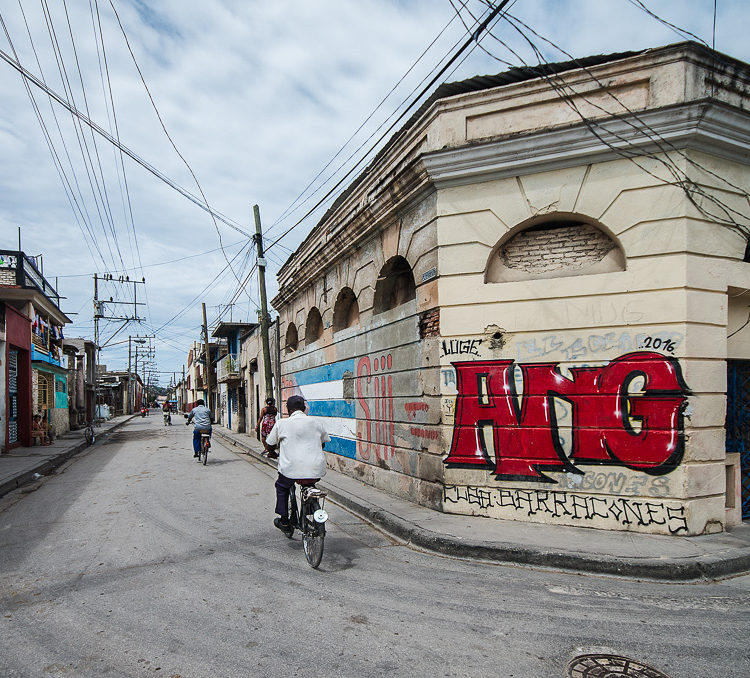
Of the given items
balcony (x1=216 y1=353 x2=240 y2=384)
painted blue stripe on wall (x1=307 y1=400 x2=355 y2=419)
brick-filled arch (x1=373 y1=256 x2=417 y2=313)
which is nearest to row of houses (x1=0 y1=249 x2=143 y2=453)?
balcony (x1=216 y1=353 x2=240 y2=384)

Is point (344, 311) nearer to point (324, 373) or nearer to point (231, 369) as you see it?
point (324, 373)

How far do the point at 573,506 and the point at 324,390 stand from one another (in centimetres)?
771

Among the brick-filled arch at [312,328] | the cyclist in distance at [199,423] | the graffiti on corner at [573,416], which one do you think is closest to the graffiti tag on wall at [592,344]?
the graffiti on corner at [573,416]

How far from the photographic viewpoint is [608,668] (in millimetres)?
3420

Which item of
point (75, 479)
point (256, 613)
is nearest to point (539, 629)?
point (256, 613)

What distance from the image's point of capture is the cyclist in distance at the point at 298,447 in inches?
232

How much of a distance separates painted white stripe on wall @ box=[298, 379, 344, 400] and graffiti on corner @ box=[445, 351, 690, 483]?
199 inches

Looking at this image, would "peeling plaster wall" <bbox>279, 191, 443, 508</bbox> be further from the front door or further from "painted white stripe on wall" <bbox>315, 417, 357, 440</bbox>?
the front door

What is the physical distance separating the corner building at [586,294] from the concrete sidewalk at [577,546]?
12.1 inches

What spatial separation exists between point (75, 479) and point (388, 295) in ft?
27.2

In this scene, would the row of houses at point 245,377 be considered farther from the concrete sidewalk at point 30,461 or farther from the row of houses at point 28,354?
the row of houses at point 28,354

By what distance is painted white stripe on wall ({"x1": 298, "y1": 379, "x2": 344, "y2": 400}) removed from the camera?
1216cm

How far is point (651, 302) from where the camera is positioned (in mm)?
6516

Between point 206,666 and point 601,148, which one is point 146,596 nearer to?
point 206,666
